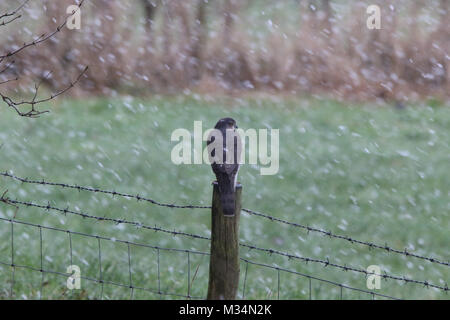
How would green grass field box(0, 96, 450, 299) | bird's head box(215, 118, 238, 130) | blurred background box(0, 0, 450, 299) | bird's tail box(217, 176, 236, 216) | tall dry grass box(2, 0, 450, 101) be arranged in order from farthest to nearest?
tall dry grass box(2, 0, 450, 101), blurred background box(0, 0, 450, 299), green grass field box(0, 96, 450, 299), bird's head box(215, 118, 238, 130), bird's tail box(217, 176, 236, 216)

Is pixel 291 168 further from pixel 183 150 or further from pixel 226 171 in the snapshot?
pixel 226 171

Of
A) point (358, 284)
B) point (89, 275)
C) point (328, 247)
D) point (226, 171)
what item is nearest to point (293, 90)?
point (328, 247)

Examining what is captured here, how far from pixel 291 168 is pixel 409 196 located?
191 cm

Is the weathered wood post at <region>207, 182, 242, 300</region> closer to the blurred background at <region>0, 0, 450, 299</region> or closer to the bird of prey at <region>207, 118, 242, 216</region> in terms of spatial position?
the bird of prey at <region>207, 118, 242, 216</region>

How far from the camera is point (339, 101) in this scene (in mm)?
13875

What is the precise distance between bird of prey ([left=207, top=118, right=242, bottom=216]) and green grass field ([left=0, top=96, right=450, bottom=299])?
152 cm

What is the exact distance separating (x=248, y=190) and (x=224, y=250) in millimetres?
6412

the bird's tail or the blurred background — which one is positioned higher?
the blurred background

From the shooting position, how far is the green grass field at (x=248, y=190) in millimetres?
7031

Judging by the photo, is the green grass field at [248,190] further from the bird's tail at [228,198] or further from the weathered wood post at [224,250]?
the bird's tail at [228,198]

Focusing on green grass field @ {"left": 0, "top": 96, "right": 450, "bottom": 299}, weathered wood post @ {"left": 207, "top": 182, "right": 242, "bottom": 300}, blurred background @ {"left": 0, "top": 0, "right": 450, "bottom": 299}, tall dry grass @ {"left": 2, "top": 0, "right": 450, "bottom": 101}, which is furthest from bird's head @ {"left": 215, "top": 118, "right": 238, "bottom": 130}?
tall dry grass @ {"left": 2, "top": 0, "right": 450, "bottom": 101}

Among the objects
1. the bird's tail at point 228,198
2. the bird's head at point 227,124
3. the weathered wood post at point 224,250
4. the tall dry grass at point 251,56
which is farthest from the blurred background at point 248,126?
the bird's tail at point 228,198

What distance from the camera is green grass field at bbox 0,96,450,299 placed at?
703cm

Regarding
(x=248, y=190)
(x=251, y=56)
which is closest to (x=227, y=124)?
(x=248, y=190)
